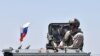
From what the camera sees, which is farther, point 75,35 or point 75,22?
point 75,35

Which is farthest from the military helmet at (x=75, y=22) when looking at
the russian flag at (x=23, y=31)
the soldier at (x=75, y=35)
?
the russian flag at (x=23, y=31)

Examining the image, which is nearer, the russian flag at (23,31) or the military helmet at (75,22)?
the military helmet at (75,22)

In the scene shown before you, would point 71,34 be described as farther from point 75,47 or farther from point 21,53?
point 21,53

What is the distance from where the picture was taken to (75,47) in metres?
13.7

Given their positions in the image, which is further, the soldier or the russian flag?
the russian flag

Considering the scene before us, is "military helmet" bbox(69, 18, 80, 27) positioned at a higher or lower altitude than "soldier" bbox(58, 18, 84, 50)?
higher

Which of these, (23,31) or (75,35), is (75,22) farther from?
(23,31)

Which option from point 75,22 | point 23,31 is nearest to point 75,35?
point 75,22

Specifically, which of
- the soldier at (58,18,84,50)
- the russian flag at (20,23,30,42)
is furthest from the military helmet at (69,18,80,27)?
the russian flag at (20,23,30,42)

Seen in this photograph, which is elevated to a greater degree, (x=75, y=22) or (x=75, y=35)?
(x=75, y=22)

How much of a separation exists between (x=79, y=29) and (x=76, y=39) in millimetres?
364

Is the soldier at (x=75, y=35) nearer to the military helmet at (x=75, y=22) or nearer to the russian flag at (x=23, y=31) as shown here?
the military helmet at (x=75, y=22)

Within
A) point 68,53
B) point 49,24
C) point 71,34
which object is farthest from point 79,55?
point 49,24

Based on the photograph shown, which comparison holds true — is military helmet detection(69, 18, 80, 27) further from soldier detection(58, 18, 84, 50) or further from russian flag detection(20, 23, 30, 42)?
russian flag detection(20, 23, 30, 42)
